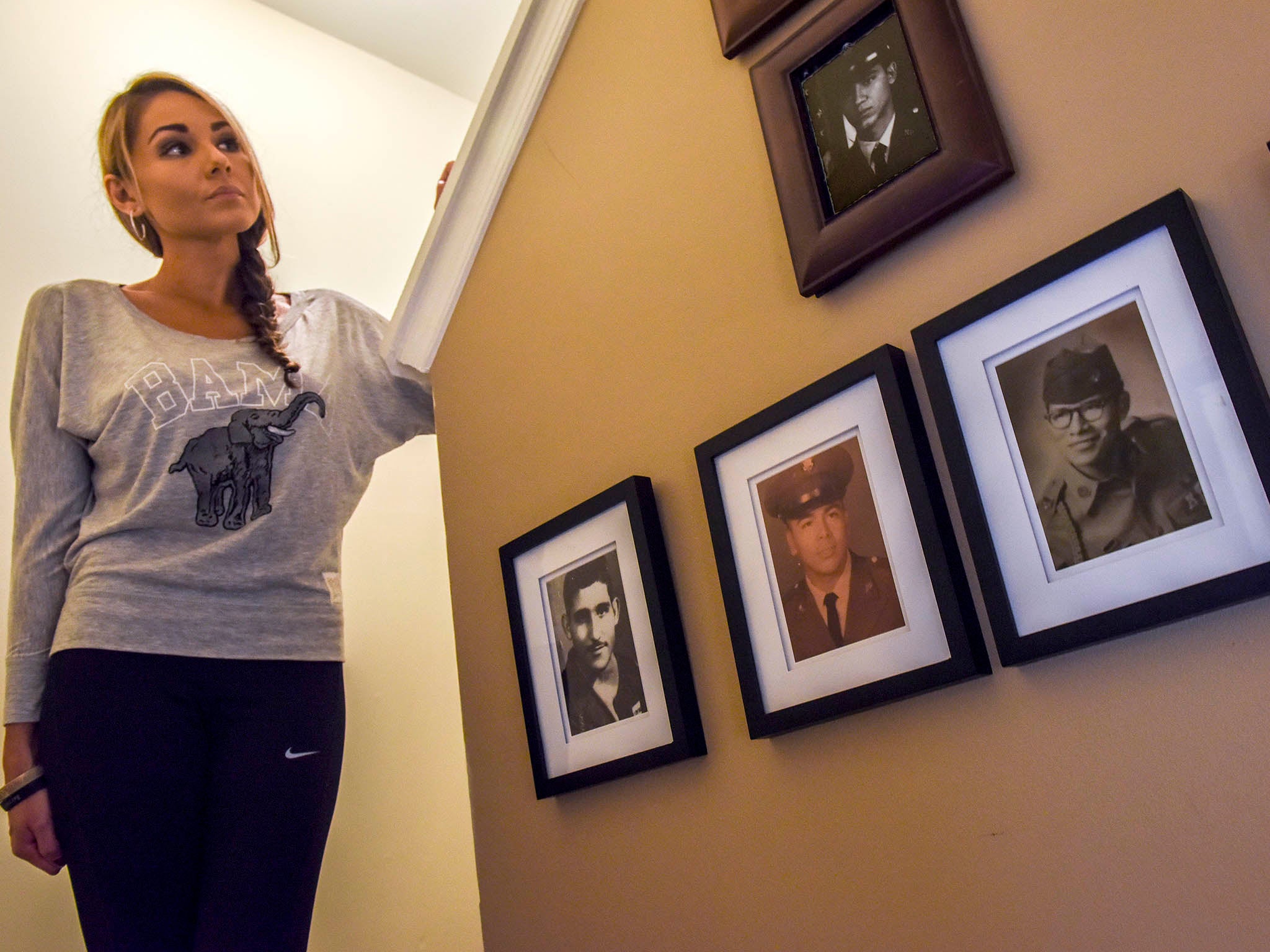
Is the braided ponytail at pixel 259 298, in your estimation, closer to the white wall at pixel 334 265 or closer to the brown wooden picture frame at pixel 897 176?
the white wall at pixel 334 265

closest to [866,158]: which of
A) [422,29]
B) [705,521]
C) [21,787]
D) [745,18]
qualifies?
[745,18]

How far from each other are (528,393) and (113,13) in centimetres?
156

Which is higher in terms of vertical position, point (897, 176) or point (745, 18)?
point (745, 18)

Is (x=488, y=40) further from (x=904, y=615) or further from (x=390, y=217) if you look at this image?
(x=904, y=615)

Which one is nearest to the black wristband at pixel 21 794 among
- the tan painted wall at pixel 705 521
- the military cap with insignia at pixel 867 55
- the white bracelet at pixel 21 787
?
the white bracelet at pixel 21 787

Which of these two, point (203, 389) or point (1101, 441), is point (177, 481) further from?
point (1101, 441)

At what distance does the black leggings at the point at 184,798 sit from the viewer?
107cm

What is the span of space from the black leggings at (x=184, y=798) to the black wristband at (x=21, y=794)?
2 centimetres

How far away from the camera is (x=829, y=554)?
75 centimetres

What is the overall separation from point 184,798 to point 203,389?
0.51m

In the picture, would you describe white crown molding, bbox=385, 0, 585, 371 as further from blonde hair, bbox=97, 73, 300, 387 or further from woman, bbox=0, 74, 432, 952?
blonde hair, bbox=97, 73, 300, 387

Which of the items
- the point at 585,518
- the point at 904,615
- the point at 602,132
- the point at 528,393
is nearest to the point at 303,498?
the point at 528,393

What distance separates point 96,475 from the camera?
1.27m

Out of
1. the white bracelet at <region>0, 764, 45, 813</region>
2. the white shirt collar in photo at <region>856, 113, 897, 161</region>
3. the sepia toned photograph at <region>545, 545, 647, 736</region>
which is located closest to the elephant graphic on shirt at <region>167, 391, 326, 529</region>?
the white bracelet at <region>0, 764, 45, 813</region>
